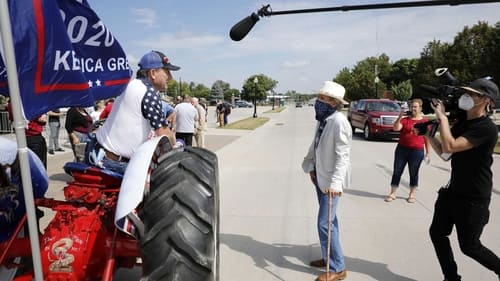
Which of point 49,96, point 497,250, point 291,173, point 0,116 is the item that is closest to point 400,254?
point 497,250

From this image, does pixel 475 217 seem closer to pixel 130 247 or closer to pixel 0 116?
pixel 130 247

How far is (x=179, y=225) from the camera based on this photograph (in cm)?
202

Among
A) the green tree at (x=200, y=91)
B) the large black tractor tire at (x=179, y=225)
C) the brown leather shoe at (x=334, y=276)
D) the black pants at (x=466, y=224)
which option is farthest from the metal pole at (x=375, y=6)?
the green tree at (x=200, y=91)

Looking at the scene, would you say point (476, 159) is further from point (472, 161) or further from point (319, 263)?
point (319, 263)

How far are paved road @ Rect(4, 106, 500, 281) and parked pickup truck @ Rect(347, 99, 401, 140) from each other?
6.10 metres

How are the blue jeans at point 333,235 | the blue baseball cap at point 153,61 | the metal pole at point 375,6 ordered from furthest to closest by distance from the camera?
the blue jeans at point 333,235 < the blue baseball cap at point 153,61 < the metal pole at point 375,6

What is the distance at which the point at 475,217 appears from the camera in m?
3.24

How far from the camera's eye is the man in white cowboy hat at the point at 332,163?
3.69 meters

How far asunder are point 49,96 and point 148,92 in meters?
0.90

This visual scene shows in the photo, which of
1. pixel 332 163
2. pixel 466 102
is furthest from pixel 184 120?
pixel 466 102

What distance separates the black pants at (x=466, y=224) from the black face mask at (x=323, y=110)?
1.23m

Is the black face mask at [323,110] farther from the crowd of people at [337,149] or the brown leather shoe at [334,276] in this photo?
the brown leather shoe at [334,276]

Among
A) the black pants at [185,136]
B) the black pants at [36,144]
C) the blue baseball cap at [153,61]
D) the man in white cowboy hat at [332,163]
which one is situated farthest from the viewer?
the black pants at [185,136]

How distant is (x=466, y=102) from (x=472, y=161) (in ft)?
1.61
